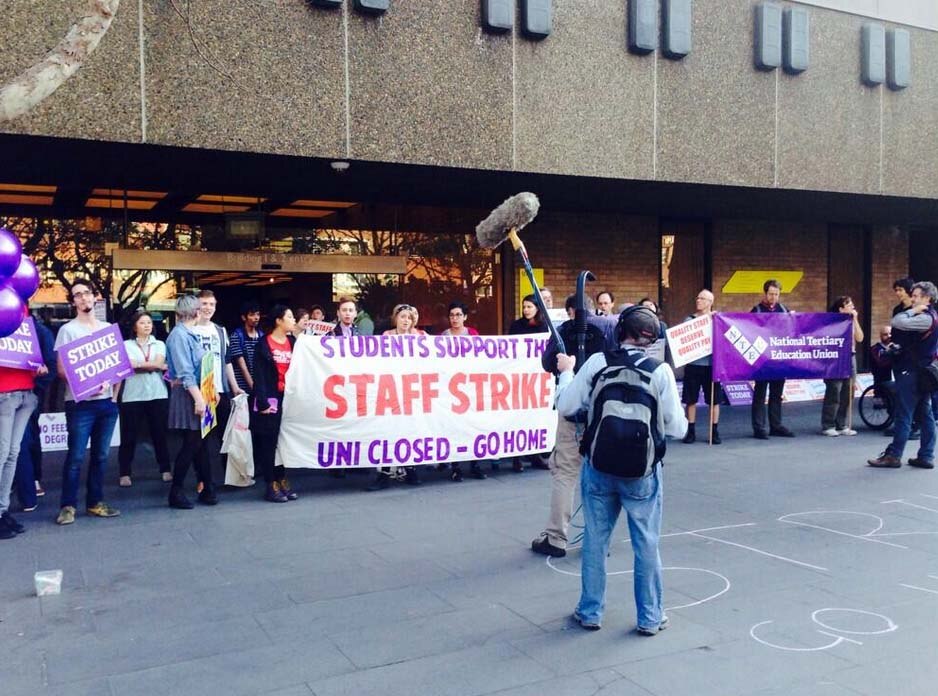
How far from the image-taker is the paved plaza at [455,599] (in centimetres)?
423

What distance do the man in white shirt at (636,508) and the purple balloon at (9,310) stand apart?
12.3 ft

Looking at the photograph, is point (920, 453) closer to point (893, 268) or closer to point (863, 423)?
point (863, 423)

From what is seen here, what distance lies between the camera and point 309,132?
947 cm

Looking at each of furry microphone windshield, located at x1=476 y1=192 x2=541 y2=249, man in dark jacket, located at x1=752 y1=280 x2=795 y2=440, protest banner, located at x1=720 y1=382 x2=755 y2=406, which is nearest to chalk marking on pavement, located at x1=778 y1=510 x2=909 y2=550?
furry microphone windshield, located at x1=476 y1=192 x2=541 y2=249

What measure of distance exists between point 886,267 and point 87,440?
52.2ft

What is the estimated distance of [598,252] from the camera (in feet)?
49.1

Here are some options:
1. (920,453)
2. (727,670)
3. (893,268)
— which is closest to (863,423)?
(920,453)

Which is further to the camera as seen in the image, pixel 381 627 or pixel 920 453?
pixel 920 453

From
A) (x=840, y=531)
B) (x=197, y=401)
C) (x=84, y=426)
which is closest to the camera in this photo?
(x=840, y=531)

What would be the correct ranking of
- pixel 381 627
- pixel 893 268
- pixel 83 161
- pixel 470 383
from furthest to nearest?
pixel 893 268 → pixel 83 161 → pixel 470 383 → pixel 381 627

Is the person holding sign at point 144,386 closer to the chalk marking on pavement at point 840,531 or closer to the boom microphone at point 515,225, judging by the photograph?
the boom microphone at point 515,225

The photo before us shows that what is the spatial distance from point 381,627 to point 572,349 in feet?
7.99

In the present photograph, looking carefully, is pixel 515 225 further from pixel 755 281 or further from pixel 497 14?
pixel 755 281

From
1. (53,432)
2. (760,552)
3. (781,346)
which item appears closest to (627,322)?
(760,552)
